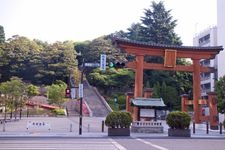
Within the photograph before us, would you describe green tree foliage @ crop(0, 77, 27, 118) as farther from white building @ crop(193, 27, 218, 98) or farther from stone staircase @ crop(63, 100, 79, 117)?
white building @ crop(193, 27, 218, 98)

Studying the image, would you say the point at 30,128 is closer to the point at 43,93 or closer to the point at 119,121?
the point at 119,121

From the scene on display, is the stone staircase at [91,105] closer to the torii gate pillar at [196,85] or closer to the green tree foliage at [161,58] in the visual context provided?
the green tree foliage at [161,58]

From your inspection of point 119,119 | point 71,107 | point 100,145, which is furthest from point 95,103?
point 100,145

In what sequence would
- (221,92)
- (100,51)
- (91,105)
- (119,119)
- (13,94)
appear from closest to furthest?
(119,119) < (221,92) < (13,94) < (91,105) < (100,51)

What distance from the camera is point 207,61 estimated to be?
76750 millimetres

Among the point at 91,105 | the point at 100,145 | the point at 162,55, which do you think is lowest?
the point at 100,145

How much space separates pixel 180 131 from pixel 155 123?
4.18 meters

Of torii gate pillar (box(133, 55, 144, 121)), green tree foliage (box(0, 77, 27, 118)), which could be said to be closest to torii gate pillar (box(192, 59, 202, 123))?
torii gate pillar (box(133, 55, 144, 121))

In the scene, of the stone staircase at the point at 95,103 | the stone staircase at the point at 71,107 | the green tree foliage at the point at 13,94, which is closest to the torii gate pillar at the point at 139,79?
the green tree foliage at the point at 13,94

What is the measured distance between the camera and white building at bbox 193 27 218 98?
71.9 metres

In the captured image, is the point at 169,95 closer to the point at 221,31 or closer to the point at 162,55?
the point at 221,31

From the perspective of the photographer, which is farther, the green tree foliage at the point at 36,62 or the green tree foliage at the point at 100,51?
the green tree foliage at the point at 100,51

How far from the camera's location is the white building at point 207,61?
71875 mm

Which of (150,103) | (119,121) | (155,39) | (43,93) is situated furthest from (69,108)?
(119,121)
